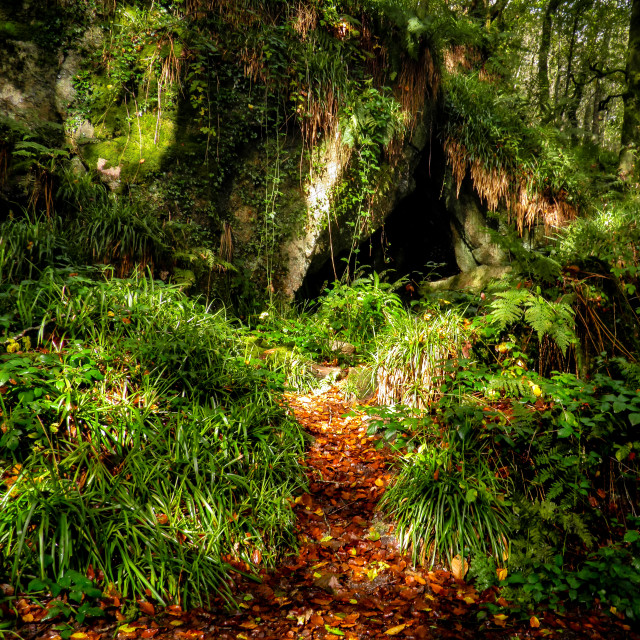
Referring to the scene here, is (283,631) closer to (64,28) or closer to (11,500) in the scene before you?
(11,500)

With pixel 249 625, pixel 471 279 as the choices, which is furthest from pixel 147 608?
pixel 471 279

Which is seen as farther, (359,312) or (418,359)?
(359,312)

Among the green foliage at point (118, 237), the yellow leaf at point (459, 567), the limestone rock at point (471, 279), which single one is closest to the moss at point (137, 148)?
the green foliage at point (118, 237)

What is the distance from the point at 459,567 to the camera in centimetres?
286

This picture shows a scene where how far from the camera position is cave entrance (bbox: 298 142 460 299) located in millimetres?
7648

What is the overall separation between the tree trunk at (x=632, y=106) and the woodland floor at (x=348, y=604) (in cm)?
884

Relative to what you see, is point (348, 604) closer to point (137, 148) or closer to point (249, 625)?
point (249, 625)

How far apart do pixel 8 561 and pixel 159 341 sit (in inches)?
73.7

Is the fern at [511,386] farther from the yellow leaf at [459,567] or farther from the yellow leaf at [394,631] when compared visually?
the yellow leaf at [394,631]

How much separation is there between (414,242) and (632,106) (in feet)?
16.5

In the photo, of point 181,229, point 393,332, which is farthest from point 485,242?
point 181,229

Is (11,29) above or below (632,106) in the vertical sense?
below

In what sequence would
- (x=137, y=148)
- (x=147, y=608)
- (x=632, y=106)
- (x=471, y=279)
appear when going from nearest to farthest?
1. (x=147, y=608)
2. (x=137, y=148)
3. (x=471, y=279)
4. (x=632, y=106)

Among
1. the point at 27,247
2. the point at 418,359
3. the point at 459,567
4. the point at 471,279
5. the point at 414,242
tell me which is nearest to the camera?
the point at 459,567
